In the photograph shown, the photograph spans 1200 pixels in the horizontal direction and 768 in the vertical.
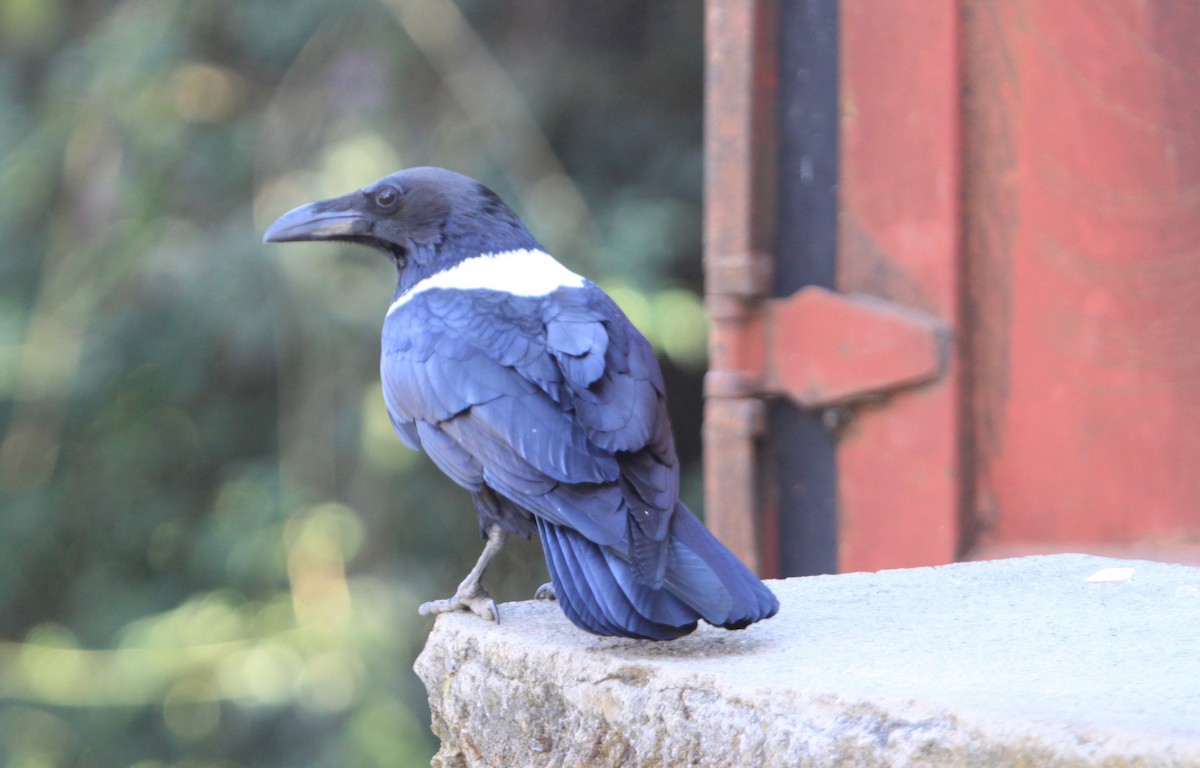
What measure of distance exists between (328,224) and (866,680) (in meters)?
1.47

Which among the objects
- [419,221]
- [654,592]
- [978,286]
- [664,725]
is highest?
[419,221]

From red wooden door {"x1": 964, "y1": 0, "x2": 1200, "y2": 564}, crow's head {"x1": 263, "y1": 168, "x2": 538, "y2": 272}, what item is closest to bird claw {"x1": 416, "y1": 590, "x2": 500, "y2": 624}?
crow's head {"x1": 263, "y1": 168, "x2": 538, "y2": 272}

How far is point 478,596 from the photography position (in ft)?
7.23

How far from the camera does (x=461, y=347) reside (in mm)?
2160

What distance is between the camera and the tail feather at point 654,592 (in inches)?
69.7

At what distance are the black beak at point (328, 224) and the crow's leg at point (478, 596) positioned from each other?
26.4 inches

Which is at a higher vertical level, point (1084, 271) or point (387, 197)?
point (387, 197)

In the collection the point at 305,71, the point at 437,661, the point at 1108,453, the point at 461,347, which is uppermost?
the point at 305,71

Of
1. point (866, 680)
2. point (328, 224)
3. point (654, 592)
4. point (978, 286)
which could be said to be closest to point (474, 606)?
point (654, 592)

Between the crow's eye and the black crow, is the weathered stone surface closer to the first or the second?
the black crow

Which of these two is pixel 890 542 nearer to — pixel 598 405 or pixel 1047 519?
pixel 1047 519

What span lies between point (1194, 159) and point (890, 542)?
34.1 inches

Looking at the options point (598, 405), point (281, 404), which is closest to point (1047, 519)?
point (598, 405)

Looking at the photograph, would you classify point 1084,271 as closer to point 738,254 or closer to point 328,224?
point 738,254
